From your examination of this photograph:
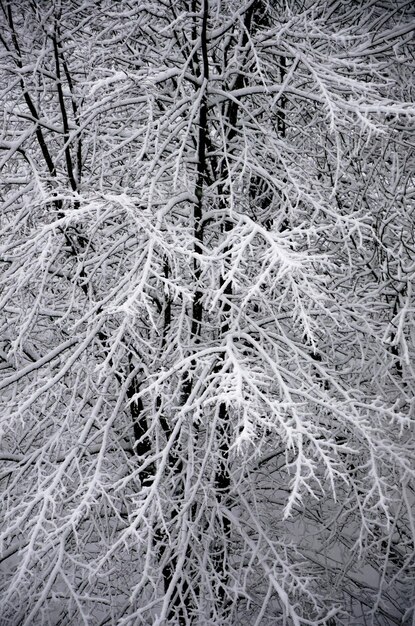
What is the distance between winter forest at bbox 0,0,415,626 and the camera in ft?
12.1

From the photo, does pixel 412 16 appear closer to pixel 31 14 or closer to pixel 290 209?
pixel 290 209

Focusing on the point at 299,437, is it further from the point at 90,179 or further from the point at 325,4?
the point at 325,4

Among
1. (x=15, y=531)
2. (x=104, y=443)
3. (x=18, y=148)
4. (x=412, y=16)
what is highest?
(x=412, y=16)

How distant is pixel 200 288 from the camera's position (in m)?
3.79

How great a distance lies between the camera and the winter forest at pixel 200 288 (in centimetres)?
369

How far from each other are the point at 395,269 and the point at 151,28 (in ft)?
10.3

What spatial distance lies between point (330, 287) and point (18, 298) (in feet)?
10.1

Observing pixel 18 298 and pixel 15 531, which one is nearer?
pixel 15 531

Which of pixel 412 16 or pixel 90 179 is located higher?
pixel 412 16

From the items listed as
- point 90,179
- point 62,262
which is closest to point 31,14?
point 90,179

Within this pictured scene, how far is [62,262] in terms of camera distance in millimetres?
5215

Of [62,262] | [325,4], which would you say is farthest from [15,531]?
[325,4]

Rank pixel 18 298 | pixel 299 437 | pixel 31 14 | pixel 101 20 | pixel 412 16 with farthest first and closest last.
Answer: pixel 18 298 < pixel 101 20 < pixel 412 16 < pixel 31 14 < pixel 299 437

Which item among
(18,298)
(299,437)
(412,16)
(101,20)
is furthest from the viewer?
(18,298)
